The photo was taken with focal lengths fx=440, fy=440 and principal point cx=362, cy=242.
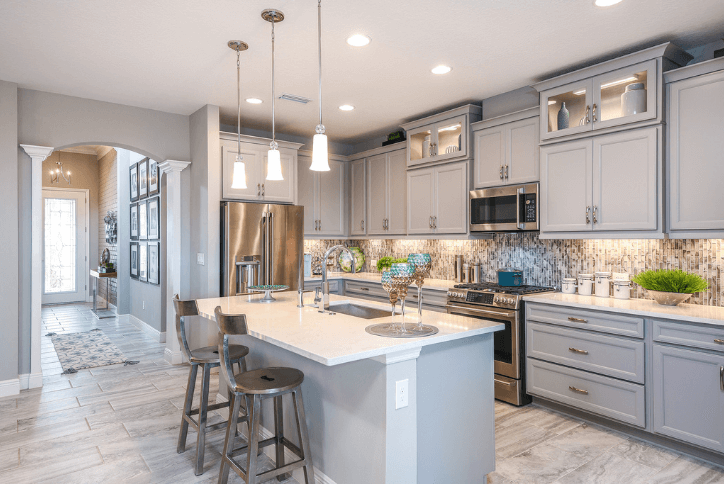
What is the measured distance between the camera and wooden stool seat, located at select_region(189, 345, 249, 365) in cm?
260

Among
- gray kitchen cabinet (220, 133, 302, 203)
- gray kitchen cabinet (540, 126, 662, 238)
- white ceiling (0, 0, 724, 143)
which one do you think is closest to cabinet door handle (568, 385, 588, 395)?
gray kitchen cabinet (540, 126, 662, 238)

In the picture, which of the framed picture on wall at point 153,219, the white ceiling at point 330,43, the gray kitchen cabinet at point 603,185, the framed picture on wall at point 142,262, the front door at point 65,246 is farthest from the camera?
the front door at point 65,246

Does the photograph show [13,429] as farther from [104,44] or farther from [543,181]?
[543,181]

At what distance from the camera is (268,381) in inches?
86.0

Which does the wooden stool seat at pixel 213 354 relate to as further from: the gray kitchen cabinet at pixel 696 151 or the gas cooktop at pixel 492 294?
the gray kitchen cabinet at pixel 696 151

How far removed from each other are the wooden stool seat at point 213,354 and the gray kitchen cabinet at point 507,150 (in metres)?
2.69

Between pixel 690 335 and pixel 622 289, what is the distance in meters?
0.70

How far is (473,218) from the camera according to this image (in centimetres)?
425

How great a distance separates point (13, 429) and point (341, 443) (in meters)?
2.59

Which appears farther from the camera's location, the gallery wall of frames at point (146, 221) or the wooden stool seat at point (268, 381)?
the gallery wall of frames at point (146, 221)

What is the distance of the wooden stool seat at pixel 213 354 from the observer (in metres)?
2.60

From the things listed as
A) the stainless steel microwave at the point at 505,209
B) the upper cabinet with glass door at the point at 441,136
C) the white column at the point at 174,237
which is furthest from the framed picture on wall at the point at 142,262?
the stainless steel microwave at the point at 505,209

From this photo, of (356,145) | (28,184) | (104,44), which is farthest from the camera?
(356,145)

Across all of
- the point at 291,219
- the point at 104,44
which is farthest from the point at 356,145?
the point at 104,44
